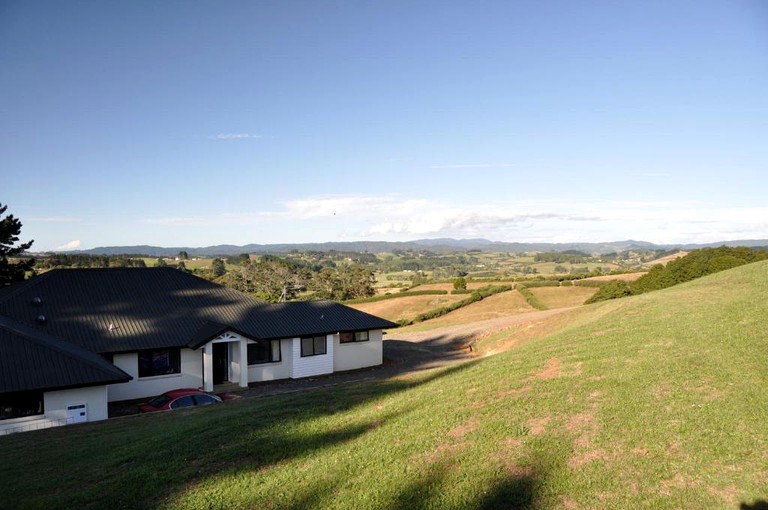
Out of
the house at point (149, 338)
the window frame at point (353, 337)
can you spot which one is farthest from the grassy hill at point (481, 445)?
the window frame at point (353, 337)

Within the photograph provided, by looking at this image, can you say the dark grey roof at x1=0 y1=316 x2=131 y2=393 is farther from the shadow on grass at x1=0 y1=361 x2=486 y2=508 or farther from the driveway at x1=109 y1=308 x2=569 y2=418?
the driveway at x1=109 y1=308 x2=569 y2=418

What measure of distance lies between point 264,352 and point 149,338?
5.67 metres

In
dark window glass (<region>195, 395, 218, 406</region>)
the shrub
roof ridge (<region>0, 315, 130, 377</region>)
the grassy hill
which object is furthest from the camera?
the shrub

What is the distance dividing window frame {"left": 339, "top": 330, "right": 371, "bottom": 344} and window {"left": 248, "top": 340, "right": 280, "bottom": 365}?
398cm

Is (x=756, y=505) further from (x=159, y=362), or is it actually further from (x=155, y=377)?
(x=159, y=362)

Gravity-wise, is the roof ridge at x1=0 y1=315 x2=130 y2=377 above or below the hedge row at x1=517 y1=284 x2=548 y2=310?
above

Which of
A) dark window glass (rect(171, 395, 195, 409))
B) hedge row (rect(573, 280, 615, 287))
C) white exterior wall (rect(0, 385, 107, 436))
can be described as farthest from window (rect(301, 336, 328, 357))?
hedge row (rect(573, 280, 615, 287))

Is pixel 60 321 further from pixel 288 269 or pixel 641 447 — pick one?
pixel 288 269

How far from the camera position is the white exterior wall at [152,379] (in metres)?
24.1

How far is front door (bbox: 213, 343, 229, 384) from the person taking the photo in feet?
88.1

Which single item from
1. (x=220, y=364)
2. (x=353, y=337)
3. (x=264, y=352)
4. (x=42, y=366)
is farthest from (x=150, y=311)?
(x=353, y=337)

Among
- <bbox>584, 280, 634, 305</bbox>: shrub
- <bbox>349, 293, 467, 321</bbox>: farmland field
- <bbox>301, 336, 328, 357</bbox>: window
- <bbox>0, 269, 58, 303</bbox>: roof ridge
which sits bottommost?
<bbox>349, 293, 467, 321</bbox>: farmland field

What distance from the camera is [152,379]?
24766 millimetres

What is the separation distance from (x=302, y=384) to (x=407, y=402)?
1320cm
